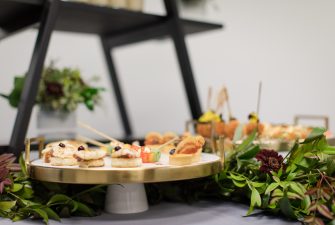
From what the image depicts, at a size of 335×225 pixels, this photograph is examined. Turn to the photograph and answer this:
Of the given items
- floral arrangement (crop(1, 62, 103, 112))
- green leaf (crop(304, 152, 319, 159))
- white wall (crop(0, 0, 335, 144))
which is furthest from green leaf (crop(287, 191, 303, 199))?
white wall (crop(0, 0, 335, 144))

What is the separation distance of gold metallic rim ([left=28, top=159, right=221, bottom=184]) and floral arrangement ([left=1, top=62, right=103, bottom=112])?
20.9 inches

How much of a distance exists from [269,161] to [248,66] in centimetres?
128

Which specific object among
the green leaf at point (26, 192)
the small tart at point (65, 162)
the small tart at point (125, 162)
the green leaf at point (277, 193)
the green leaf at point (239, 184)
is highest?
the small tart at point (125, 162)

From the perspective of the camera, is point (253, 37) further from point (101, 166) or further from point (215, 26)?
point (101, 166)

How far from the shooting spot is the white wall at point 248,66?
6.64 feet

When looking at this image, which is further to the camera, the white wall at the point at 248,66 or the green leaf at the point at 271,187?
the white wall at the point at 248,66

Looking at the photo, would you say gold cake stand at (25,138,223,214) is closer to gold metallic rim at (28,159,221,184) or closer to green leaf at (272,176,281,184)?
gold metallic rim at (28,159,221,184)

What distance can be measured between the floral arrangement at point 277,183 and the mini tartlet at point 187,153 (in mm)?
122

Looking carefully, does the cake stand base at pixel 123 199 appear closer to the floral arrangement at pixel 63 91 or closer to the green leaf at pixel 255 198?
the green leaf at pixel 255 198

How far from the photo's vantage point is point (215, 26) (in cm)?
150

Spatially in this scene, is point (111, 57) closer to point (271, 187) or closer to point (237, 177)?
point (237, 177)

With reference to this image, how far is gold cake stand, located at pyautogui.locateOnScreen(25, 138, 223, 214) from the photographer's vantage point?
80 centimetres

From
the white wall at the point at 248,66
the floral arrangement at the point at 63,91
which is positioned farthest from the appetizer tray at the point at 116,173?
the white wall at the point at 248,66

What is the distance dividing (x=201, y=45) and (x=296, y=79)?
0.46 meters
